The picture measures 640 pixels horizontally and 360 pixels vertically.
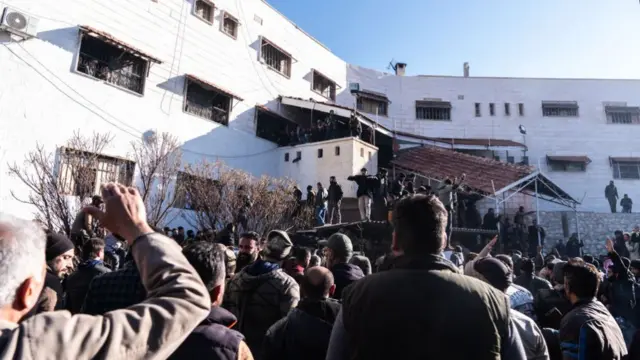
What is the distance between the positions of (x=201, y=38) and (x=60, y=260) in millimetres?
13922

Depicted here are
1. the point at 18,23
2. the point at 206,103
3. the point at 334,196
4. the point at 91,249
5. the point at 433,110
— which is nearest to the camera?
the point at 91,249

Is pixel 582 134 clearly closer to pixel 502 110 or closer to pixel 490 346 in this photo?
pixel 502 110

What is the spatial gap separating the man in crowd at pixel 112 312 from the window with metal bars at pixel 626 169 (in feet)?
89.2

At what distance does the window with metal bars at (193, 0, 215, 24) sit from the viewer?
16016 mm

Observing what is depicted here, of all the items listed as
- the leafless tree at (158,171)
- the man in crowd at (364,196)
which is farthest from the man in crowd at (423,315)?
the man in crowd at (364,196)

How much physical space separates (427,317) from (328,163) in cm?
1533

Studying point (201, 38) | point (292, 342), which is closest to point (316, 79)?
point (201, 38)

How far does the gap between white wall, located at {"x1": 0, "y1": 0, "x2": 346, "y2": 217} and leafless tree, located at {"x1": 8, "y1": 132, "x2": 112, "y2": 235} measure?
282mm

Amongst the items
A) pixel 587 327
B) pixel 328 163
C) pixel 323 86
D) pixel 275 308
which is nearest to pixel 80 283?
pixel 275 308

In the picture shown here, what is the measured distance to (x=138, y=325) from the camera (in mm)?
1152

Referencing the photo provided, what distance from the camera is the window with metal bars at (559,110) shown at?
2441 cm

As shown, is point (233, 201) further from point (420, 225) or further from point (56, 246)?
point (420, 225)

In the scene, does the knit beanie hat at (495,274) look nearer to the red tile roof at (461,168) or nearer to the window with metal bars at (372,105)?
the red tile roof at (461,168)

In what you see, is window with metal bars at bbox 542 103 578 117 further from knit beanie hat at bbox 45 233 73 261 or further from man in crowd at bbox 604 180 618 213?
knit beanie hat at bbox 45 233 73 261
